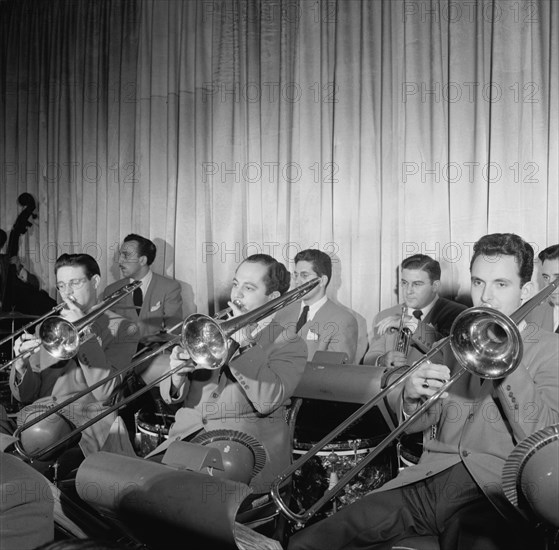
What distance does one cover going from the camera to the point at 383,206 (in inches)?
213

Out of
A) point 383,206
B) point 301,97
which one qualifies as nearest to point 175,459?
point 383,206

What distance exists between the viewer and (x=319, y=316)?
16.4 ft

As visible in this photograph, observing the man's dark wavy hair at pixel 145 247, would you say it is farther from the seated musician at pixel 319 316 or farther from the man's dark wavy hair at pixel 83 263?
the man's dark wavy hair at pixel 83 263

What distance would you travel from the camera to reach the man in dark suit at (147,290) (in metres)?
5.94

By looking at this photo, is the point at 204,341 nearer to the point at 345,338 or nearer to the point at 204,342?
the point at 204,342

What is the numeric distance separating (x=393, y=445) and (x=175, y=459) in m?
1.25

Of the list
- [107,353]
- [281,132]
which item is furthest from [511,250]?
[281,132]

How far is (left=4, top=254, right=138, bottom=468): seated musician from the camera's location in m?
3.39

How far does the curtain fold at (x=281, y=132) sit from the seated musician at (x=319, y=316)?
51 cm

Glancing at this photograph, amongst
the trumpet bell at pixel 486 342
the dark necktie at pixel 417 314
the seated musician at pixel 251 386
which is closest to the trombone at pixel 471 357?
the trumpet bell at pixel 486 342

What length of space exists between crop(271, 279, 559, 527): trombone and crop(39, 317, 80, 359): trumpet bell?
173cm

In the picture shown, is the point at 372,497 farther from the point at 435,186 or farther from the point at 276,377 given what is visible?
the point at 435,186

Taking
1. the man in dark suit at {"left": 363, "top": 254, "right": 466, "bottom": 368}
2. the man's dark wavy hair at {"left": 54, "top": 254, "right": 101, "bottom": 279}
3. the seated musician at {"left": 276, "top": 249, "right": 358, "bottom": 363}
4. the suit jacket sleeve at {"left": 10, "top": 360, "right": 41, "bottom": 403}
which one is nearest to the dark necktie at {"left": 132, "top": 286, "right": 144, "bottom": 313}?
the seated musician at {"left": 276, "top": 249, "right": 358, "bottom": 363}

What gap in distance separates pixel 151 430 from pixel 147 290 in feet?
9.04
